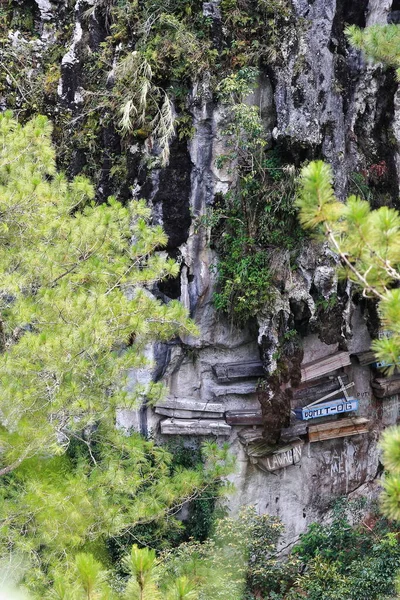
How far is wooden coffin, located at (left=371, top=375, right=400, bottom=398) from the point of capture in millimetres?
9750

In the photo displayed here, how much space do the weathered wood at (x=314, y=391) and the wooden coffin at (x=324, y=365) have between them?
0.19 metres

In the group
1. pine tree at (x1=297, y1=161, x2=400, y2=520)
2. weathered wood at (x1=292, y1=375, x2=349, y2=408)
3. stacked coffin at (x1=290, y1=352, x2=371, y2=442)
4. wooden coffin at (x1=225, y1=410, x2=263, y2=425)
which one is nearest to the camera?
pine tree at (x1=297, y1=161, x2=400, y2=520)

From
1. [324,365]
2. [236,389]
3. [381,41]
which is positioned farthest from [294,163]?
[236,389]

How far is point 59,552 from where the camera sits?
5.14m

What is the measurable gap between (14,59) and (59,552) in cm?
706

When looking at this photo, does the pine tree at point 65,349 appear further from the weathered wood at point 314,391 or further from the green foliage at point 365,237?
A: the weathered wood at point 314,391

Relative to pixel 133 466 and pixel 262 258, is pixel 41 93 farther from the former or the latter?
pixel 133 466

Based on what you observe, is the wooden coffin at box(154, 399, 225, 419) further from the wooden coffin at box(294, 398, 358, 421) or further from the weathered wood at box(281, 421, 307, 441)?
the wooden coffin at box(294, 398, 358, 421)

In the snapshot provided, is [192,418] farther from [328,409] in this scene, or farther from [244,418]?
[328,409]

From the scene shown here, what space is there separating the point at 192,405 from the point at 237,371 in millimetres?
Result: 759

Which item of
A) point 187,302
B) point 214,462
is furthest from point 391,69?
point 214,462

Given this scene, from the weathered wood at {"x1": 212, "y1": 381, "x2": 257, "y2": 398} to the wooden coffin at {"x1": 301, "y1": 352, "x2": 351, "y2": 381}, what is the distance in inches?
27.9

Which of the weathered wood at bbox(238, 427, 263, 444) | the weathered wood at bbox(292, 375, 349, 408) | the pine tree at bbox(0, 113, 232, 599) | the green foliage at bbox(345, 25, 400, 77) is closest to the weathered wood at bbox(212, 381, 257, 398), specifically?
the weathered wood at bbox(238, 427, 263, 444)

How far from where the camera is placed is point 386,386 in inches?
385
